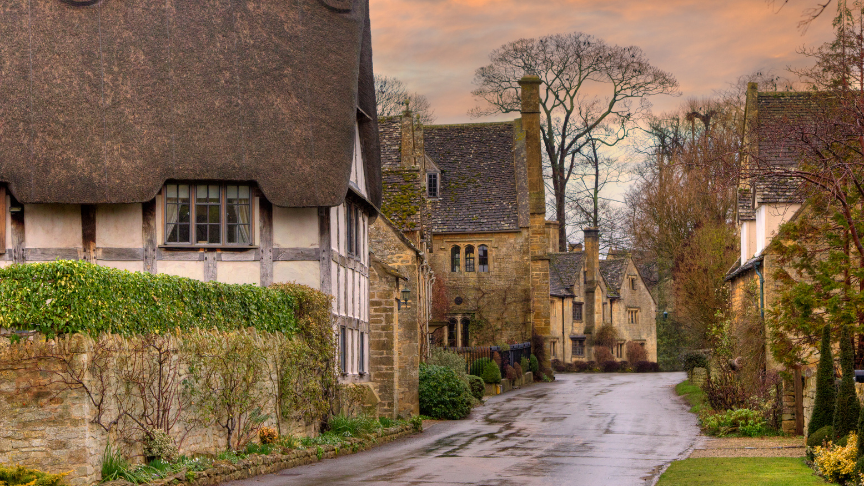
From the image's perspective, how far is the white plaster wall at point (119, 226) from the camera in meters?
17.8

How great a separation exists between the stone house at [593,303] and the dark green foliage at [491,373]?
761 inches

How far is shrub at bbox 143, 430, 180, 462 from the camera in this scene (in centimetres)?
1212

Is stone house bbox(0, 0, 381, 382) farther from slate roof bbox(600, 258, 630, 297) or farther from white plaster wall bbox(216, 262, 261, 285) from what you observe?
slate roof bbox(600, 258, 630, 297)

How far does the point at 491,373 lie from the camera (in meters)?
36.1

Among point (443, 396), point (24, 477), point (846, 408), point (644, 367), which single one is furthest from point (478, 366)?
point (24, 477)

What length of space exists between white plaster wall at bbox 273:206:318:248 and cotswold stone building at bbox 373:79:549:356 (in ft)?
80.5

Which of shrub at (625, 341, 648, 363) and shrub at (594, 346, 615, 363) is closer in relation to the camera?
shrub at (594, 346, 615, 363)

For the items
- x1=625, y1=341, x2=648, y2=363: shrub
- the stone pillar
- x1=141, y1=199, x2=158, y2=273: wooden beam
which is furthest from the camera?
x1=625, y1=341, x2=648, y2=363: shrub

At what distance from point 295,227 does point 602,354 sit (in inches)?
1615

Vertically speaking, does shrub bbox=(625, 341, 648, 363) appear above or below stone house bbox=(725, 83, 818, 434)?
below

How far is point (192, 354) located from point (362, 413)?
29.5ft

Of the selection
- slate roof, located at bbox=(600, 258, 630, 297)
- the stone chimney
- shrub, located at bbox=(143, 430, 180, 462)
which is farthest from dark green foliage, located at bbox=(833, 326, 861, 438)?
slate roof, located at bbox=(600, 258, 630, 297)

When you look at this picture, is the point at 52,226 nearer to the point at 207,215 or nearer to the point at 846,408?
the point at 207,215

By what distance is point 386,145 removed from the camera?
32.6 m
